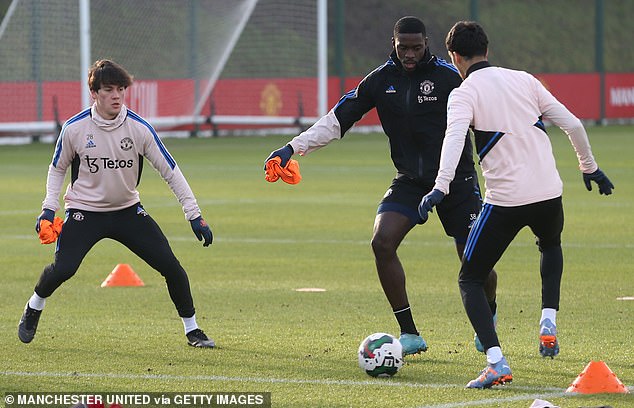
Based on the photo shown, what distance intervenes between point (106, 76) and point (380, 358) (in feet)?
8.08

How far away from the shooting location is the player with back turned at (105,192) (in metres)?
9.20

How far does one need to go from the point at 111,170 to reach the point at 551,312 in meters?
2.91

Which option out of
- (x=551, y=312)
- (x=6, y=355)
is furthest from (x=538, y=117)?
(x=6, y=355)

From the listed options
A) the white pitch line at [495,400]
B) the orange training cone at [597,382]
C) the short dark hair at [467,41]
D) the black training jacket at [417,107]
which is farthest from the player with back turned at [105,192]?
the orange training cone at [597,382]

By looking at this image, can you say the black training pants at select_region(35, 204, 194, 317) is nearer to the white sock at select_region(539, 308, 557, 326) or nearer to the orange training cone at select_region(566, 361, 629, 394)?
the white sock at select_region(539, 308, 557, 326)

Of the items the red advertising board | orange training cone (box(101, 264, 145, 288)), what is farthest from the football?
the red advertising board

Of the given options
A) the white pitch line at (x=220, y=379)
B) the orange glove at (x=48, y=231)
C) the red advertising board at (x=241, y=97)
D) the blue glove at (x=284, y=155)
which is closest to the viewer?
the white pitch line at (x=220, y=379)

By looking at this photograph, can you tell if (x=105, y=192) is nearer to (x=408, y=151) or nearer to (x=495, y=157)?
(x=408, y=151)

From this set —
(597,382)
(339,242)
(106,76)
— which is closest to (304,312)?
(106,76)

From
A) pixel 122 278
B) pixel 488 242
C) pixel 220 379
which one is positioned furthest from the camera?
pixel 122 278

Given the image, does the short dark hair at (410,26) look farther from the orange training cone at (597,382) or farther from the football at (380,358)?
the orange training cone at (597,382)

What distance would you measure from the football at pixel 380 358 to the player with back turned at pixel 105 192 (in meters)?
1.42

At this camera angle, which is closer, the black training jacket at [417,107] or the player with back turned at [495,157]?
the player with back turned at [495,157]

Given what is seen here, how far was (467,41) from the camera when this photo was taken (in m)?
7.78
